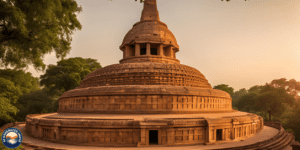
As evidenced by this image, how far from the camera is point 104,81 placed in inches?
746

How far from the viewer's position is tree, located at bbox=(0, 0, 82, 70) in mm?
9562

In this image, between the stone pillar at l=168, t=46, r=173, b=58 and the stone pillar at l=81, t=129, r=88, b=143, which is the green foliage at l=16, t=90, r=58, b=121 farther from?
the stone pillar at l=81, t=129, r=88, b=143

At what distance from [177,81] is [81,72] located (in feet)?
80.2

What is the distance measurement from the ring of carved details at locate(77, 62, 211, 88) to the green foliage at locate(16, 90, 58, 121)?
16965 mm

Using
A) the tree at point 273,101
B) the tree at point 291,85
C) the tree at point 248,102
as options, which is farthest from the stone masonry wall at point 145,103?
the tree at point 291,85

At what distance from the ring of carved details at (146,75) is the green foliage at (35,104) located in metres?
17.0

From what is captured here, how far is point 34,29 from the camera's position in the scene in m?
10.2

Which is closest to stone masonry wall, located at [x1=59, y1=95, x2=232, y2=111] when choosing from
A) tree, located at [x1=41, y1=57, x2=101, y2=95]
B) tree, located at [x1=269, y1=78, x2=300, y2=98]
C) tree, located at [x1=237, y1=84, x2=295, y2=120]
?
tree, located at [x1=41, y1=57, x2=101, y2=95]

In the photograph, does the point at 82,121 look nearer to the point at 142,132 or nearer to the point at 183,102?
the point at 142,132

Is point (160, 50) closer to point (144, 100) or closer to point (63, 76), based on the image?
point (144, 100)

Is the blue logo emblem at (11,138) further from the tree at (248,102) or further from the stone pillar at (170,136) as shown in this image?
the tree at (248,102)

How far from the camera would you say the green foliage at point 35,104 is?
99.6 ft

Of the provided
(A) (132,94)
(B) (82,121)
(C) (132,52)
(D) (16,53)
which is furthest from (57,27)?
(C) (132,52)

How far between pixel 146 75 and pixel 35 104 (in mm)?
22618
